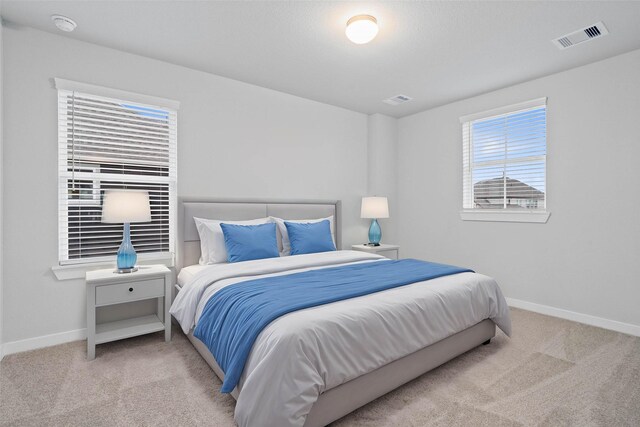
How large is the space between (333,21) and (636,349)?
3.59 metres

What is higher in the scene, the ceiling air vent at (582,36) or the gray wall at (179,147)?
the ceiling air vent at (582,36)

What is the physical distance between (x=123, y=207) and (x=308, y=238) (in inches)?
70.8

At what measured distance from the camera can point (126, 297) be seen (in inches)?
105

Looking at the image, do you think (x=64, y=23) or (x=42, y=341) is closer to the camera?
(x=64, y=23)

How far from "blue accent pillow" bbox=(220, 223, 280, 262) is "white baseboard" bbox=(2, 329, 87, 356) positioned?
55.8 inches

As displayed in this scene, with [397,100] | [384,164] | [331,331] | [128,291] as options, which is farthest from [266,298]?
[384,164]

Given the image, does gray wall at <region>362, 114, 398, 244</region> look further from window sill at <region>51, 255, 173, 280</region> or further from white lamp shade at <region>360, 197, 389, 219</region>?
window sill at <region>51, 255, 173, 280</region>

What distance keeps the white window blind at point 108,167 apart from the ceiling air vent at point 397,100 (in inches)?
105

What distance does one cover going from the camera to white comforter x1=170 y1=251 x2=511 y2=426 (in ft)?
5.04

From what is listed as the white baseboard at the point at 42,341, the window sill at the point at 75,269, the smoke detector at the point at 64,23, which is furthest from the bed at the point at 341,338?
the smoke detector at the point at 64,23

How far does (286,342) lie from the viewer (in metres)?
1.58

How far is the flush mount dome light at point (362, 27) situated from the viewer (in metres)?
2.44

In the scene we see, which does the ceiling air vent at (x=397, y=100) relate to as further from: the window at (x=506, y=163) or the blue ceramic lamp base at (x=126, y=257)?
the blue ceramic lamp base at (x=126, y=257)

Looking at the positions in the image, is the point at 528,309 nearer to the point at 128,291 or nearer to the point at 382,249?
the point at 382,249
